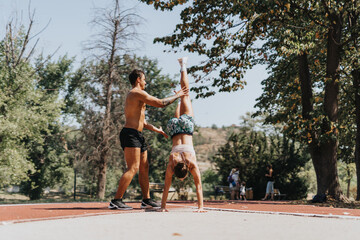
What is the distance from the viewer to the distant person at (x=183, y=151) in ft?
21.4

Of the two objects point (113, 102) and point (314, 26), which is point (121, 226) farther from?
point (113, 102)

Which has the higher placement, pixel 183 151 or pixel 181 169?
pixel 183 151

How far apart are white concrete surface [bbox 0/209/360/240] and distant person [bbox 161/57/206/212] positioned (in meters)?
0.99

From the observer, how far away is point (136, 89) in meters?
7.10

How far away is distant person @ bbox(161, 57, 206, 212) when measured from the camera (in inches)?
256

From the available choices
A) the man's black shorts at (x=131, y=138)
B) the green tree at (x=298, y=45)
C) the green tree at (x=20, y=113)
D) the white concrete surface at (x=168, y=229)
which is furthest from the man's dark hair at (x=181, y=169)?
the green tree at (x=20, y=113)

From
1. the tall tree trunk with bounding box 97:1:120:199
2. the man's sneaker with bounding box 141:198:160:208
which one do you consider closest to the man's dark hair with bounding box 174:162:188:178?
the man's sneaker with bounding box 141:198:160:208

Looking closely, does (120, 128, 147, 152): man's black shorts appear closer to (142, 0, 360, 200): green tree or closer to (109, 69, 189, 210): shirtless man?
(109, 69, 189, 210): shirtless man

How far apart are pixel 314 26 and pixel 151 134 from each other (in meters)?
30.5

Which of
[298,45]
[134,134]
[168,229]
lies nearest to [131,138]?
[134,134]

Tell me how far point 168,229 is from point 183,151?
2.29m

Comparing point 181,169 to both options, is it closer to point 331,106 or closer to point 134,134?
point 134,134

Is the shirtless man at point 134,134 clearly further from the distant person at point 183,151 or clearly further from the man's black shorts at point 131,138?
the distant person at point 183,151

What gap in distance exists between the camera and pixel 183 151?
6707 mm
